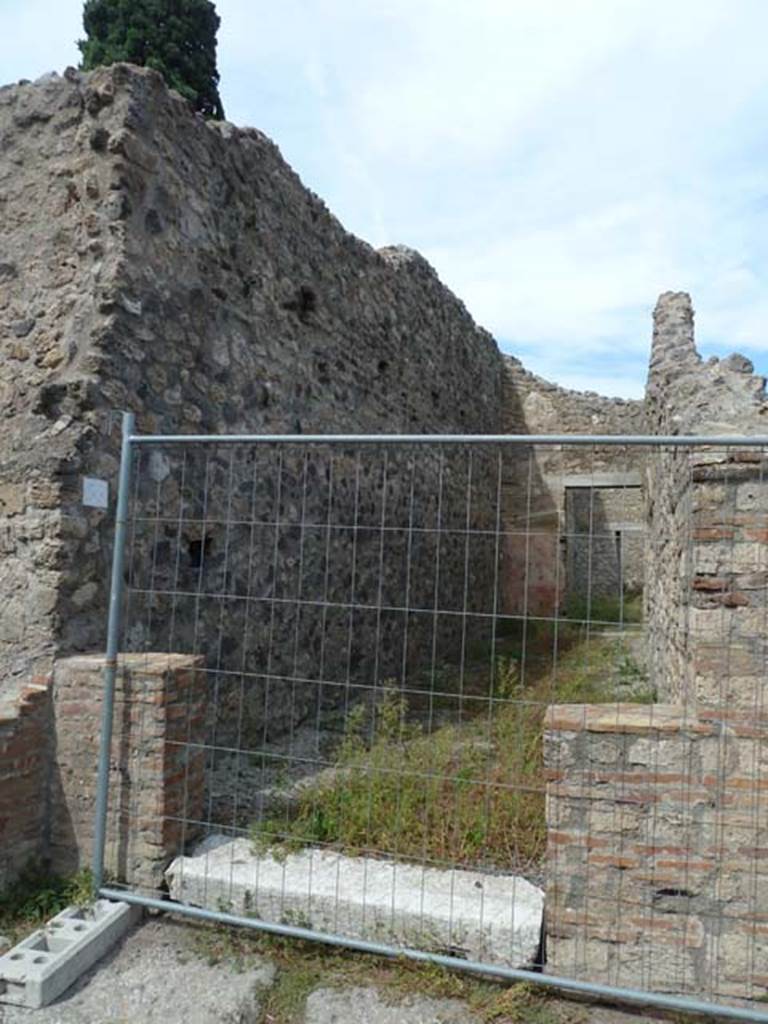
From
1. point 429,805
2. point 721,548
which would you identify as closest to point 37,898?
point 429,805

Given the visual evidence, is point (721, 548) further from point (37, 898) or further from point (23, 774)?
point (37, 898)

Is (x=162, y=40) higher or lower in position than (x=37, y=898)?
higher

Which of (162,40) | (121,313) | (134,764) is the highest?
(162,40)

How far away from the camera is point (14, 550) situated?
4051 mm

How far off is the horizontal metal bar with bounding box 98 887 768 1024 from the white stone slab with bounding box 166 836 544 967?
0.05 metres

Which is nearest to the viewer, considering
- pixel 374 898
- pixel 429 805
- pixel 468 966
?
pixel 468 966

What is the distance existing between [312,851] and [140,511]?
A: 2.05m

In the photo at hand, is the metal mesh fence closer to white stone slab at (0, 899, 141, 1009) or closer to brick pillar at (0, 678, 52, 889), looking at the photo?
white stone slab at (0, 899, 141, 1009)

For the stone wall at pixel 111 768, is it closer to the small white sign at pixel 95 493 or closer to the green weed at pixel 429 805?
the green weed at pixel 429 805

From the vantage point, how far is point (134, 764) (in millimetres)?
3654

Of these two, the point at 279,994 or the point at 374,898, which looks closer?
the point at 279,994

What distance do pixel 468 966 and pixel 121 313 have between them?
350cm

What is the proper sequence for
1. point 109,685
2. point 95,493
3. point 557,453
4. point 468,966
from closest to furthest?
1. point 468,966
2. point 109,685
3. point 95,493
4. point 557,453

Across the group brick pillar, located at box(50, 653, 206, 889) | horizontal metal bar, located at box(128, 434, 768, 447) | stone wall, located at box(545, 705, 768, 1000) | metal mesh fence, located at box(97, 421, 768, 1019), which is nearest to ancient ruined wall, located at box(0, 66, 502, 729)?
metal mesh fence, located at box(97, 421, 768, 1019)
